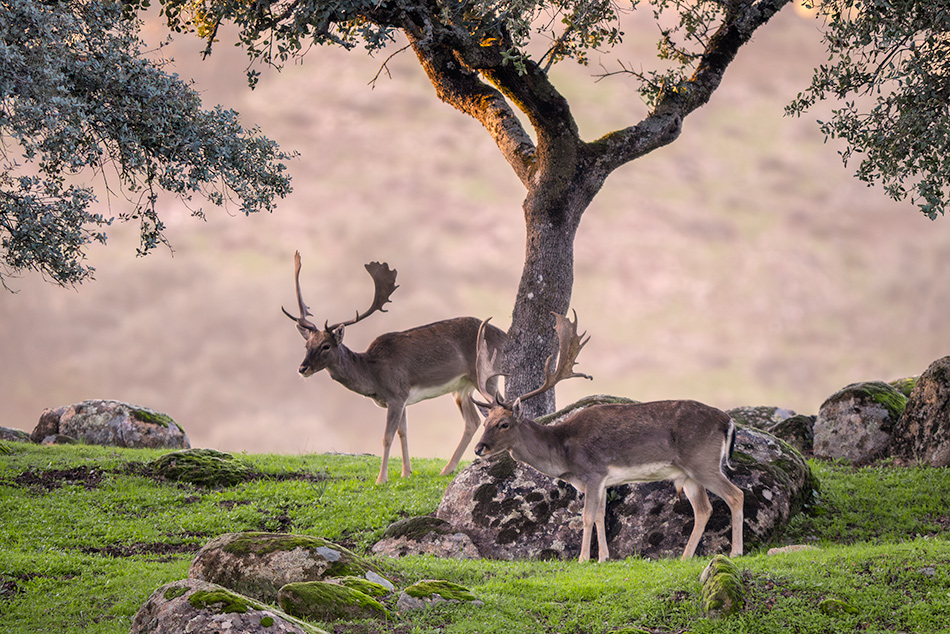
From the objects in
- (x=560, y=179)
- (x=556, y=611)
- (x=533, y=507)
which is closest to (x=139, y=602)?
(x=556, y=611)

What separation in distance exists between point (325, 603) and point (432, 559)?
131 inches

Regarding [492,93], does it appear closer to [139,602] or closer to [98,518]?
[98,518]

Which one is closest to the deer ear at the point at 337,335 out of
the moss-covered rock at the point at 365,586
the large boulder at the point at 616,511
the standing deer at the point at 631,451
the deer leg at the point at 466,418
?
the deer leg at the point at 466,418

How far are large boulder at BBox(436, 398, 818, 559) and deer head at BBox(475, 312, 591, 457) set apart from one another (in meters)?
1.38

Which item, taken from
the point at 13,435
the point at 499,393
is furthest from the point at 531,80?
the point at 13,435

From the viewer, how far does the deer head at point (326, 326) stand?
17906 millimetres

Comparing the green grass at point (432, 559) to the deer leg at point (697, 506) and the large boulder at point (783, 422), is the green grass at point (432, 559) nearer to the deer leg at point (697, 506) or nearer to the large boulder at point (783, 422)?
the deer leg at point (697, 506)

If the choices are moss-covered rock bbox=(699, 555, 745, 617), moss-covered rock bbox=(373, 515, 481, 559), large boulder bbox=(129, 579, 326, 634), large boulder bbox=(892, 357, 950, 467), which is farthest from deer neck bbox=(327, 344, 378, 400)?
large boulder bbox=(129, 579, 326, 634)

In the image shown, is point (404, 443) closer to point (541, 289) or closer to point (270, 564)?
point (541, 289)

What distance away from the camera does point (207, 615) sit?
23.8 feet

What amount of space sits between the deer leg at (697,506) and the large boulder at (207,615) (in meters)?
6.16

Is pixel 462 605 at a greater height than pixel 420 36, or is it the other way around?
pixel 420 36

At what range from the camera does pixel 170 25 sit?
1989cm

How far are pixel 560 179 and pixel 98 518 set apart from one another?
10.6m
